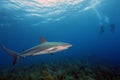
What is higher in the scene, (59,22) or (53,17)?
(59,22)

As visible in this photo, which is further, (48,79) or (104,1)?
(104,1)

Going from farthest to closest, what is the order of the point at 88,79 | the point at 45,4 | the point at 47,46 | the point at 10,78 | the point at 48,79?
1. the point at 45,4
2. the point at 10,78
3. the point at 88,79
4. the point at 48,79
5. the point at 47,46

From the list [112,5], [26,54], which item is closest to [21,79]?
[26,54]

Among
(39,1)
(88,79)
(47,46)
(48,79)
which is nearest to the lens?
(47,46)

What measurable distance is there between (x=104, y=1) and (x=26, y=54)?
24332 millimetres

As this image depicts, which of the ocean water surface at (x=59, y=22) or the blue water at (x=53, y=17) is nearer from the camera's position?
the ocean water surface at (x=59, y=22)

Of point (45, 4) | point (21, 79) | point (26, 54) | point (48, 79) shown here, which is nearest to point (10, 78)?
point (21, 79)

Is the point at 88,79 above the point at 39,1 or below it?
below

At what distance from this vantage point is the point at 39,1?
2303 centimetres

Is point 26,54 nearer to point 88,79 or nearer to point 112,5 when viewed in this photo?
point 88,79

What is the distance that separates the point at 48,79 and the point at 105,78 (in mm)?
4874

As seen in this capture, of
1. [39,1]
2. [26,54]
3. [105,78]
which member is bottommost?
[105,78]

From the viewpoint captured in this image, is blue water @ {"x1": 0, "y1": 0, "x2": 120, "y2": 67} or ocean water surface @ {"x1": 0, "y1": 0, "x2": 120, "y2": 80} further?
blue water @ {"x1": 0, "y1": 0, "x2": 120, "y2": 67}

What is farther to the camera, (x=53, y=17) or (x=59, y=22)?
(x=59, y=22)
